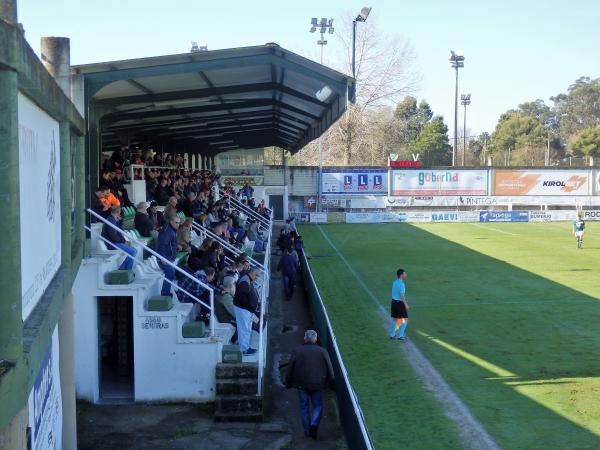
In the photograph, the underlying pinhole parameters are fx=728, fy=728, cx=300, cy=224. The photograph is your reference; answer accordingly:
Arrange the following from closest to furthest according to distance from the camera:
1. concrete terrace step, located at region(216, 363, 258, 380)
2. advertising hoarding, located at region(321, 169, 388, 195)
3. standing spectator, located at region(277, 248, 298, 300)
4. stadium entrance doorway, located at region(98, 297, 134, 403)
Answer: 1. concrete terrace step, located at region(216, 363, 258, 380)
2. stadium entrance doorway, located at region(98, 297, 134, 403)
3. standing spectator, located at region(277, 248, 298, 300)
4. advertising hoarding, located at region(321, 169, 388, 195)

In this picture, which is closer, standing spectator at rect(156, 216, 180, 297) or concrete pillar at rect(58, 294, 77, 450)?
concrete pillar at rect(58, 294, 77, 450)

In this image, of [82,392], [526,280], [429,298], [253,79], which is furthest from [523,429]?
[526,280]

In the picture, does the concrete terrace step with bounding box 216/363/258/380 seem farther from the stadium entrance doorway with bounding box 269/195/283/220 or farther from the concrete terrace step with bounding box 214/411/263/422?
the stadium entrance doorway with bounding box 269/195/283/220

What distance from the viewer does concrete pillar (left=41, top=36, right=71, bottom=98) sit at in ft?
30.3

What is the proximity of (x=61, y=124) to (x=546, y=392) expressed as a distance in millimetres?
8543

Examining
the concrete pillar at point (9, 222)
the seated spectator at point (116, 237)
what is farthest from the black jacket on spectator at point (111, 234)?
the concrete pillar at point (9, 222)

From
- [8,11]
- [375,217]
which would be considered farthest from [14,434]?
[375,217]

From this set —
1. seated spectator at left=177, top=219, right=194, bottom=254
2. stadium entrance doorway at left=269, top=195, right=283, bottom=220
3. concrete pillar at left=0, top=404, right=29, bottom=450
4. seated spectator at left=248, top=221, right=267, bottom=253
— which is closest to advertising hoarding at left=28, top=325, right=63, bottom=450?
concrete pillar at left=0, top=404, right=29, bottom=450

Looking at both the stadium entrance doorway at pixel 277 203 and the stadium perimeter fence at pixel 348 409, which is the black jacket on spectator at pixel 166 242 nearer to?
the stadium perimeter fence at pixel 348 409

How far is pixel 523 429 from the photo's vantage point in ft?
32.3

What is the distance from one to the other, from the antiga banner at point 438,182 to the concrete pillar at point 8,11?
46857 millimetres

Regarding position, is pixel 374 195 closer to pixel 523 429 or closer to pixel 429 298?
pixel 429 298

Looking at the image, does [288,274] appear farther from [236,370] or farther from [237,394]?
[237,394]

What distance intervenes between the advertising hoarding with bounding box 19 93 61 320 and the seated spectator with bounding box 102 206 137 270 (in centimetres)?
566
